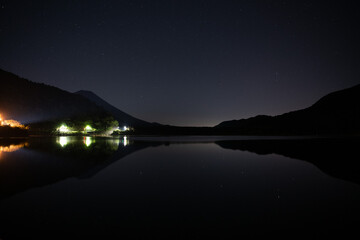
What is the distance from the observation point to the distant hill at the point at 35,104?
7538 centimetres

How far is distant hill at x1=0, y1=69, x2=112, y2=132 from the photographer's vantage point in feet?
247

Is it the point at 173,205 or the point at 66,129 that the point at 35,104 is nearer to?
the point at 66,129

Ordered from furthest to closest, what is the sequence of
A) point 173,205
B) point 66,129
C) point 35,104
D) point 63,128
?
point 35,104, point 66,129, point 63,128, point 173,205

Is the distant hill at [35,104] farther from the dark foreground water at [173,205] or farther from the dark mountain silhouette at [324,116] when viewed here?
the dark mountain silhouette at [324,116]

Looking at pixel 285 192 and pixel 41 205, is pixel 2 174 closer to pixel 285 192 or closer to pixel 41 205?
pixel 41 205

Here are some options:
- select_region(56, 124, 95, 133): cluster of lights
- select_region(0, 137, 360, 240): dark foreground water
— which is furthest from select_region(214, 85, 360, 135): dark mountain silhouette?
select_region(0, 137, 360, 240): dark foreground water

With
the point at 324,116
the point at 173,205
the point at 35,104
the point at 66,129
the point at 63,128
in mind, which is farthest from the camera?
the point at 324,116

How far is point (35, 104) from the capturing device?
86375 millimetres

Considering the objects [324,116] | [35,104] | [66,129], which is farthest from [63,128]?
[324,116]

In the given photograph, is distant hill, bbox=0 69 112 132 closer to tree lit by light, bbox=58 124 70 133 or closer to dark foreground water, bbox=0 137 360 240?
tree lit by light, bbox=58 124 70 133

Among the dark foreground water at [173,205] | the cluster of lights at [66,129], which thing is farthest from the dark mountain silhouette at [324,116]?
the dark foreground water at [173,205]

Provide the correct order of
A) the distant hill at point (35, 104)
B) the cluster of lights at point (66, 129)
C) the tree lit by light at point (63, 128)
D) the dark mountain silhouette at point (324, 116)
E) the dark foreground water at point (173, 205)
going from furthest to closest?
the dark mountain silhouette at point (324, 116) → the distant hill at point (35, 104) → the tree lit by light at point (63, 128) → the cluster of lights at point (66, 129) → the dark foreground water at point (173, 205)

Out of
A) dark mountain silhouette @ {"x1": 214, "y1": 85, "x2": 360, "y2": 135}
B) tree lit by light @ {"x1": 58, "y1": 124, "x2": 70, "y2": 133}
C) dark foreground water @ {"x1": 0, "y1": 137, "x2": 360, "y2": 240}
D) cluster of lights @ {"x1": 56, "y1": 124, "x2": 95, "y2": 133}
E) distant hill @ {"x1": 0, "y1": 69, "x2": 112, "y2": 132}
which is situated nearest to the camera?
dark foreground water @ {"x1": 0, "y1": 137, "x2": 360, "y2": 240}

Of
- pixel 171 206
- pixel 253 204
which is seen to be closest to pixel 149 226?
pixel 171 206
